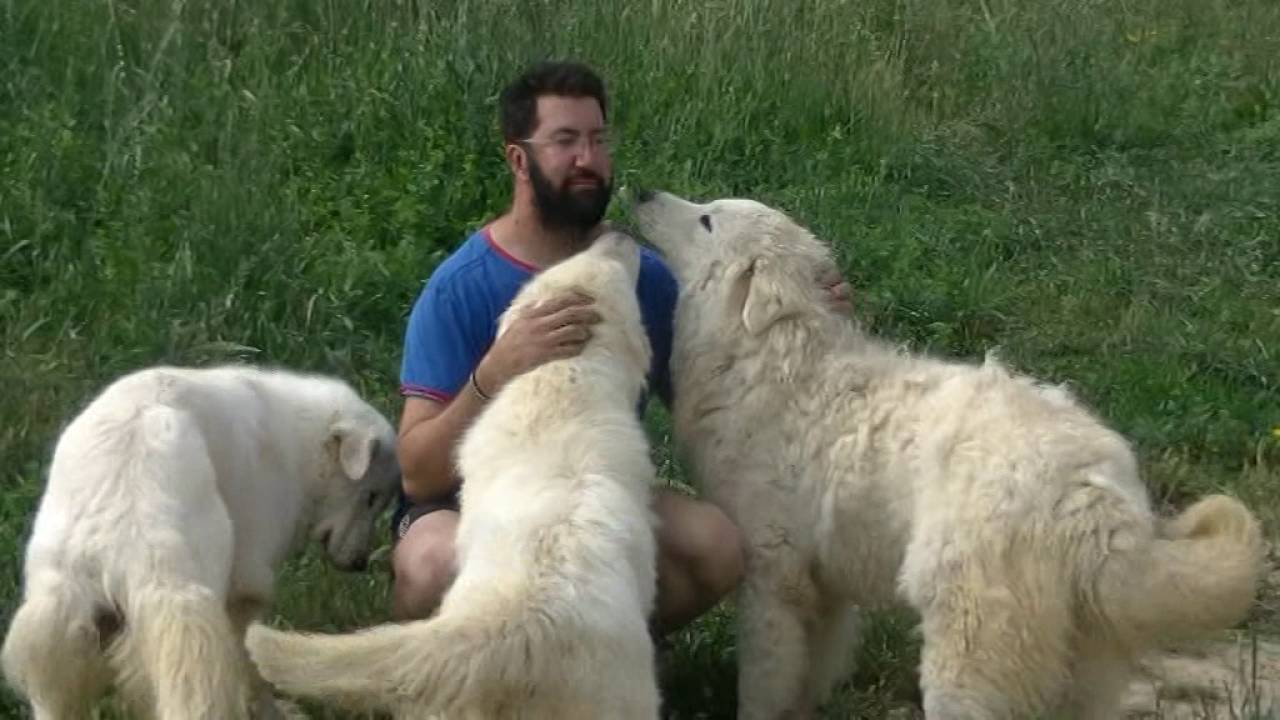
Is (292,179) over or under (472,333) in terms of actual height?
under

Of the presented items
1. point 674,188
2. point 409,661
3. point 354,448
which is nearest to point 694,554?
point 354,448

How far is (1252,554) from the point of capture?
4438 millimetres

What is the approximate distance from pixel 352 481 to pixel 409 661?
5.53 feet

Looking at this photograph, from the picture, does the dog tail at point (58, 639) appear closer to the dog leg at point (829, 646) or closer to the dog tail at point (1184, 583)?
the dog leg at point (829, 646)

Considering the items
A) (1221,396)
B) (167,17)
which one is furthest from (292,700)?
(167,17)

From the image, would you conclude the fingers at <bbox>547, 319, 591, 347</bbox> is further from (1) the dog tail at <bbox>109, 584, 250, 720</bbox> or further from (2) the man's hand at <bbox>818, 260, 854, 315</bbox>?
(1) the dog tail at <bbox>109, 584, 250, 720</bbox>

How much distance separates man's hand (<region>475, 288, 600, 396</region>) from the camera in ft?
15.5

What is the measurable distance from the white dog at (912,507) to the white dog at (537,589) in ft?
1.91

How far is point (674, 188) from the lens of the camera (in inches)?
352

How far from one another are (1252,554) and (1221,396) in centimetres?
339

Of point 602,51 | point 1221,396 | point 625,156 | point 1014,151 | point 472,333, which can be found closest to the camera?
point 472,333

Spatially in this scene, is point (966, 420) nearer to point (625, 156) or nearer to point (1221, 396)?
point (1221, 396)

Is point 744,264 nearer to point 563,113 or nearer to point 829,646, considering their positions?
point 563,113

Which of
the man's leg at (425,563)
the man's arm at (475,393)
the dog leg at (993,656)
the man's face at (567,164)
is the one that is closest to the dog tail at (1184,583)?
the dog leg at (993,656)
